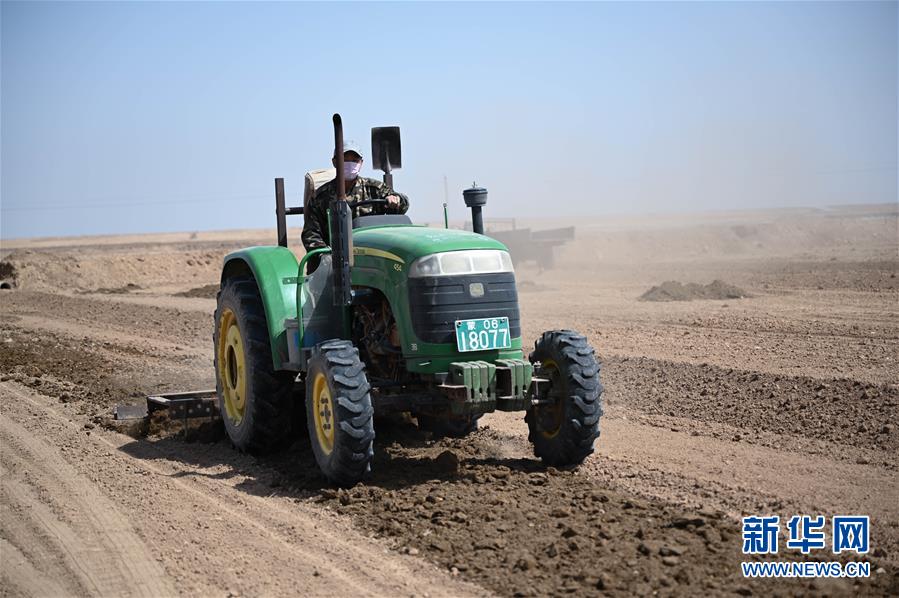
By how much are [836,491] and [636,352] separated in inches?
264

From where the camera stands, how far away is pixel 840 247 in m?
39.1

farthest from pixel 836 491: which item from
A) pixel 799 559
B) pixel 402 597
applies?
pixel 402 597

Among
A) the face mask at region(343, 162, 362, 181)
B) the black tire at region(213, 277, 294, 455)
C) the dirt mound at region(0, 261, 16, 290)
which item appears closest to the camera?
the black tire at region(213, 277, 294, 455)

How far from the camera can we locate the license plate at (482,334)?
7.40 meters

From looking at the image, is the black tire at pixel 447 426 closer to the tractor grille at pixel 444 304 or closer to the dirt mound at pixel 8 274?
the tractor grille at pixel 444 304

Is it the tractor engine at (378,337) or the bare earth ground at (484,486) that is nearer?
the bare earth ground at (484,486)

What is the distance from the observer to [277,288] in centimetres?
836

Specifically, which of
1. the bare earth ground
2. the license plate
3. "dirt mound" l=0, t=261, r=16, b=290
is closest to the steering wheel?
the license plate

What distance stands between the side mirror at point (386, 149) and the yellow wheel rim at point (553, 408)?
8.11 feet

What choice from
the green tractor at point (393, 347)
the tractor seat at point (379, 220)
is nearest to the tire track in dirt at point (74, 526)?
the green tractor at point (393, 347)

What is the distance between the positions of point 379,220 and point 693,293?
14.1m

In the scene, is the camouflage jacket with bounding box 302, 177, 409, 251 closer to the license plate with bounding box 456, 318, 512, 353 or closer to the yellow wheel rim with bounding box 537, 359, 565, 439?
the license plate with bounding box 456, 318, 512, 353

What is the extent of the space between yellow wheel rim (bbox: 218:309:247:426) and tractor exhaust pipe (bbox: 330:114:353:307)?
151 centimetres

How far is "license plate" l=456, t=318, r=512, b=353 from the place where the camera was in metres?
7.40
